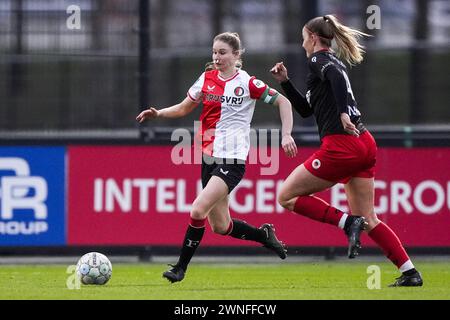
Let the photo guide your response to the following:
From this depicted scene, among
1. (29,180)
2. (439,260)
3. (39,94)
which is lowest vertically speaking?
Result: (439,260)

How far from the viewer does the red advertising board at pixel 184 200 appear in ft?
45.3

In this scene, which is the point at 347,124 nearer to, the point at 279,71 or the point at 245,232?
the point at 279,71

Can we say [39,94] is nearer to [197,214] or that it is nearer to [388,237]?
[197,214]

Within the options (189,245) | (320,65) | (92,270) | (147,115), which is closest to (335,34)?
(320,65)

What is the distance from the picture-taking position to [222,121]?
1043cm

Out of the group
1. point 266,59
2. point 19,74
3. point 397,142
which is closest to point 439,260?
point 397,142

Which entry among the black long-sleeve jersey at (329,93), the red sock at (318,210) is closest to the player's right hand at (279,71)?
the black long-sleeve jersey at (329,93)

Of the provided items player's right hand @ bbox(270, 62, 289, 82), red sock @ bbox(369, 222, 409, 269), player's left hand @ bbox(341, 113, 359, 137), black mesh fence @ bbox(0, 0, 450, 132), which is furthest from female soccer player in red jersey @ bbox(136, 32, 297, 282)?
black mesh fence @ bbox(0, 0, 450, 132)

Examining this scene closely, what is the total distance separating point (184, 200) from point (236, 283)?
10.1 feet

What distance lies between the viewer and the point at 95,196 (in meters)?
13.8

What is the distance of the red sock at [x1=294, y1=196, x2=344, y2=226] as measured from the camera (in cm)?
991

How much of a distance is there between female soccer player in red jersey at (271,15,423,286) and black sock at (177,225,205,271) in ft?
2.50

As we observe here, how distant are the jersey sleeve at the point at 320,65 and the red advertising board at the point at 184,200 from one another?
13.5 feet

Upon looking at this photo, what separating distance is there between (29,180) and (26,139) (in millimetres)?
504
